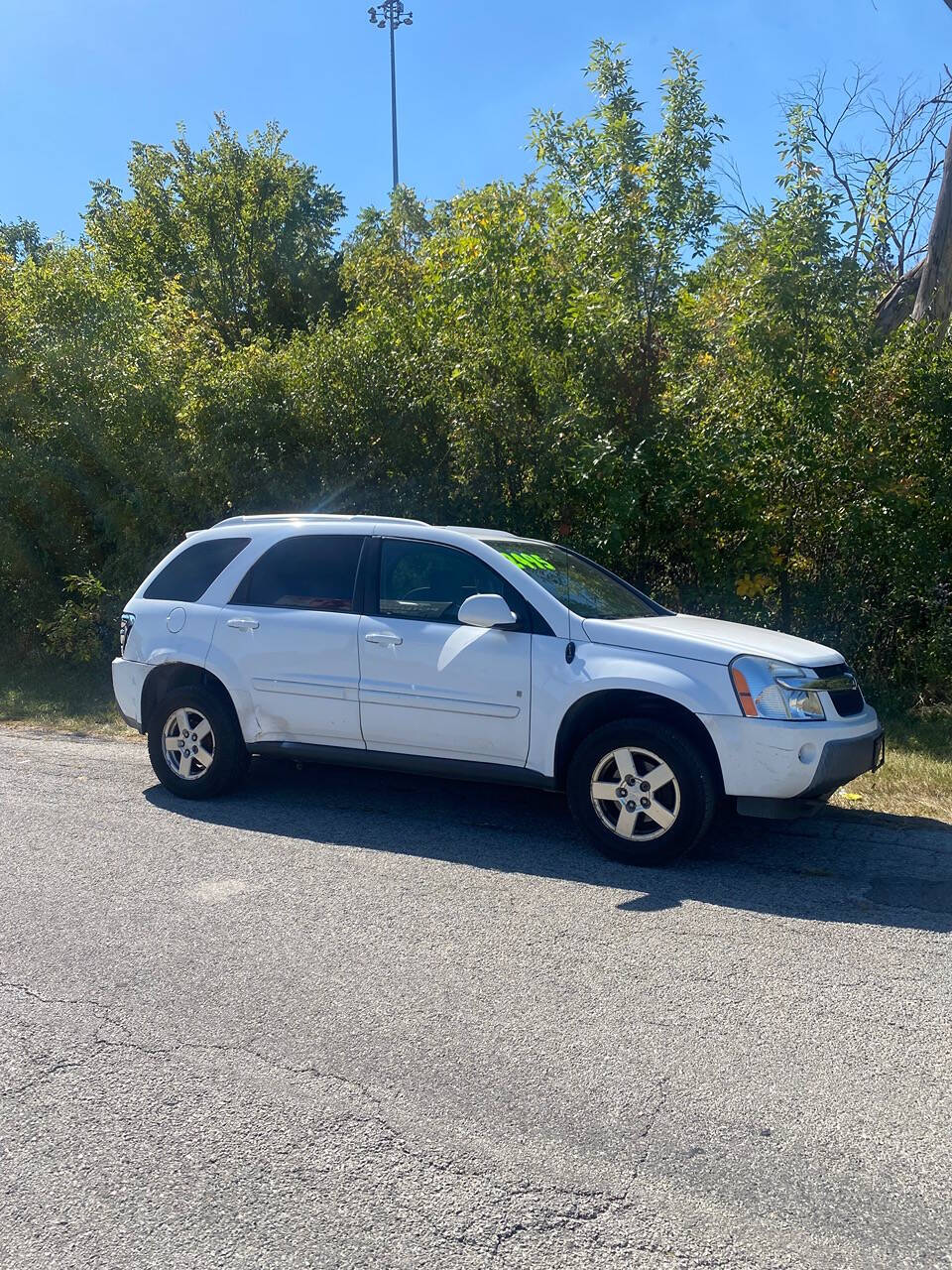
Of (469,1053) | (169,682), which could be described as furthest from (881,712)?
(469,1053)

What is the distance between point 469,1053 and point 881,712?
7226mm

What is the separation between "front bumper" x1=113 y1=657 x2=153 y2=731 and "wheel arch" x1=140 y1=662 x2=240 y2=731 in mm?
35

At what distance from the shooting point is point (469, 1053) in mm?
3957

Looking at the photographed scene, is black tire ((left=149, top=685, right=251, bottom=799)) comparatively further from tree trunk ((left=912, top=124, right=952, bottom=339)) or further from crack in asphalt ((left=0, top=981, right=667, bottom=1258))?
tree trunk ((left=912, top=124, right=952, bottom=339))

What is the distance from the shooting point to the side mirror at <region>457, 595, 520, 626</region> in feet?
21.2

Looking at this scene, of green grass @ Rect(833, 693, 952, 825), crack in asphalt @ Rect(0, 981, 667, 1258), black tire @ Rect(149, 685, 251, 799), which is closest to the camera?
crack in asphalt @ Rect(0, 981, 667, 1258)

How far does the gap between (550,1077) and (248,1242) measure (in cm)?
119

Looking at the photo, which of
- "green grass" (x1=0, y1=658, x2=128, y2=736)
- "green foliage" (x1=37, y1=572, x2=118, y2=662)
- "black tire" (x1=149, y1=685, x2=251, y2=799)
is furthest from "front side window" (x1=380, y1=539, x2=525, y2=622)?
"green foliage" (x1=37, y1=572, x2=118, y2=662)

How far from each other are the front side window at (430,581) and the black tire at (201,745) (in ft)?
4.31

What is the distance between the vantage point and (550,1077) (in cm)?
379

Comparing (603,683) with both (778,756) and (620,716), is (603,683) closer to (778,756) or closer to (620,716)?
(620,716)

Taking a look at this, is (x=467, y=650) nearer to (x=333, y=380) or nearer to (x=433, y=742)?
(x=433, y=742)

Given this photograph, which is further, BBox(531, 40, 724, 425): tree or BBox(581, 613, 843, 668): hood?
BBox(531, 40, 724, 425): tree

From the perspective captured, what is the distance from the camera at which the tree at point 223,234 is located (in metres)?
25.3
